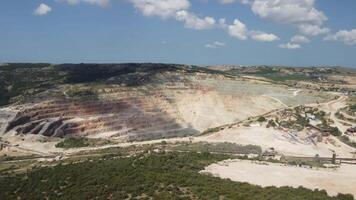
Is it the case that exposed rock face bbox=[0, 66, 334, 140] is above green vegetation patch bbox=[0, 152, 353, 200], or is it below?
below

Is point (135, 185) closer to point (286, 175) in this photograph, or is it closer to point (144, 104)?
point (286, 175)

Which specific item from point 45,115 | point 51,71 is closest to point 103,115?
point 45,115

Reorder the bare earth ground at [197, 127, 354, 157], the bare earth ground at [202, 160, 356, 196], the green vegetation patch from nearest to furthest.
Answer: the green vegetation patch → the bare earth ground at [202, 160, 356, 196] → the bare earth ground at [197, 127, 354, 157]

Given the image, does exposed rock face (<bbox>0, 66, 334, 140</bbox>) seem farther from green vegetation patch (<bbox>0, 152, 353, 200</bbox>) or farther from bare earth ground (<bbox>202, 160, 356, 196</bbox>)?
green vegetation patch (<bbox>0, 152, 353, 200</bbox>)

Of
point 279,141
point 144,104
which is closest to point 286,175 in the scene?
point 279,141

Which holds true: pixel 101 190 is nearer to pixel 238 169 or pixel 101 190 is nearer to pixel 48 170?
pixel 48 170

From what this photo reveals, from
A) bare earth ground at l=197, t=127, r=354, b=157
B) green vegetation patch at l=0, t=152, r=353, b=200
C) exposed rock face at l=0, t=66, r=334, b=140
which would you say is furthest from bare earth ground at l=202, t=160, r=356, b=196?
exposed rock face at l=0, t=66, r=334, b=140
